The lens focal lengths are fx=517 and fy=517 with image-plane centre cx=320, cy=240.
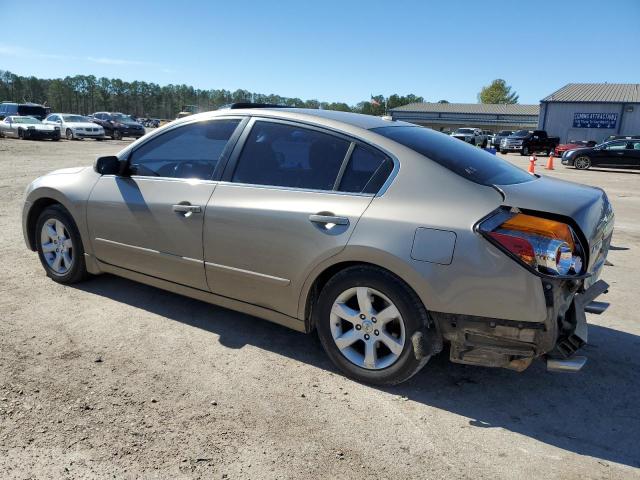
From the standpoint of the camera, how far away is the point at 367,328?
3.09 metres

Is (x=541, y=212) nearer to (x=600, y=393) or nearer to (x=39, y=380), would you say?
(x=600, y=393)

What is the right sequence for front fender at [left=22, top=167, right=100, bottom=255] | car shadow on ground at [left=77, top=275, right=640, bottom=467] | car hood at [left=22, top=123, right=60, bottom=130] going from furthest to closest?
car hood at [left=22, top=123, right=60, bottom=130], front fender at [left=22, top=167, right=100, bottom=255], car shadow on ground at [left=77, top=275, right=640, bottom=467]

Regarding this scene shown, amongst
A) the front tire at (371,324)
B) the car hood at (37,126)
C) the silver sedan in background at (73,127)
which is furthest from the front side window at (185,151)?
the silver sedan in background at (73,127)

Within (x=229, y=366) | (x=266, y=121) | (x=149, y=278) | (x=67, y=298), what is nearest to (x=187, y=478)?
(x=229, y=366)

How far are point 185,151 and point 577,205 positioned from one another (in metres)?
2.78

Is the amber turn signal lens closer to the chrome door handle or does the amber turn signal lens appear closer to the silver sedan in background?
the chrome door handle

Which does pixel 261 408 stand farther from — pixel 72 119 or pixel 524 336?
pixel 72 119

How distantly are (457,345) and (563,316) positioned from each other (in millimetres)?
603

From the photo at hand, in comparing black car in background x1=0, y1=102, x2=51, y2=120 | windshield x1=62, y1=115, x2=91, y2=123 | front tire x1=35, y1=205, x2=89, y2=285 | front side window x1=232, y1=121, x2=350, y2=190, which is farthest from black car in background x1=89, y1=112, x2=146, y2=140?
front side window x1=232, y1=121, x2=350, y2=190

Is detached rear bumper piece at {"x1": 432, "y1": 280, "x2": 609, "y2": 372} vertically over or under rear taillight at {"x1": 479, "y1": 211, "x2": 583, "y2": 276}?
under

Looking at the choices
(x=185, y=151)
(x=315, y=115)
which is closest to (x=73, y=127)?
(x=185, y=151)

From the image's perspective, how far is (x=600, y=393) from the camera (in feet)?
10.4

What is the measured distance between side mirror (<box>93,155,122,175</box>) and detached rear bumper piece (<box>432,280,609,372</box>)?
276 cm

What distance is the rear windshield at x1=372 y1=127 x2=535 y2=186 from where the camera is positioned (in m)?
3.10
